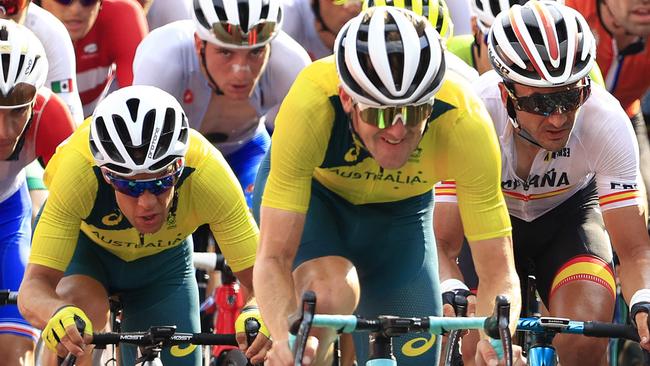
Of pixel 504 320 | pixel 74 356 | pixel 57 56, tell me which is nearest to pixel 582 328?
pixel 504 320

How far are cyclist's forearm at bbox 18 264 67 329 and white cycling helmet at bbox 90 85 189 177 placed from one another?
582 millimetres

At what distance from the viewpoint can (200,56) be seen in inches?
398

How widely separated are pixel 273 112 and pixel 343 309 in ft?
11.5

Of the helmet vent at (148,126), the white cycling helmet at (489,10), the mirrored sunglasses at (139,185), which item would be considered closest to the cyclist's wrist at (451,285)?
the mirrored sunglasses at (139,185)

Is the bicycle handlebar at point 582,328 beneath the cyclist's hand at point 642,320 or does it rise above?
beneath

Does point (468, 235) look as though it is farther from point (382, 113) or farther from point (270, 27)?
point (270, 27)

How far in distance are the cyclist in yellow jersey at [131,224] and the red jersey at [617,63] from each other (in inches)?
128

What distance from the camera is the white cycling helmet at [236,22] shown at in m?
9.85

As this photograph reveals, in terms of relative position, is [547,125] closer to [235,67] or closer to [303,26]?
[235,67]

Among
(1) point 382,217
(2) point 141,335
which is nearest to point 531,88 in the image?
(1) point 382,217

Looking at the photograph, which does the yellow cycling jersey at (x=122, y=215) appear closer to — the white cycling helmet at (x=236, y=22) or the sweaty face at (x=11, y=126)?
the sweaty face at (x=11, y=126)

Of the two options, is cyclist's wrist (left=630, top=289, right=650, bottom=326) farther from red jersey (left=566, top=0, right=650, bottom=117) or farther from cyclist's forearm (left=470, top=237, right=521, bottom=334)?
red jersey (left=566, top=0, right=650, bottom=117)

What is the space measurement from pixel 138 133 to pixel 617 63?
387cm

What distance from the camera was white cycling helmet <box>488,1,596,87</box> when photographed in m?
8.17
